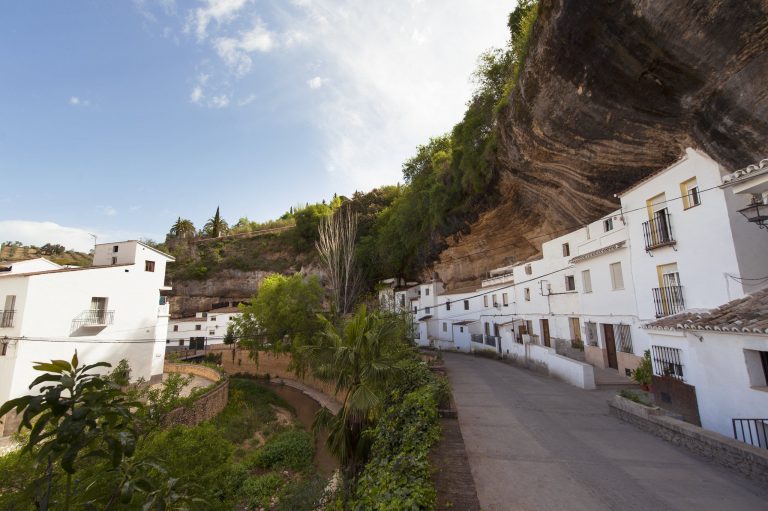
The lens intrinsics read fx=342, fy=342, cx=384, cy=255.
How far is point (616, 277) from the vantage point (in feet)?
48.1

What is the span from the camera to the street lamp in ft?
25.1

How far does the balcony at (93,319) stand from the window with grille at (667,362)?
2511 cm

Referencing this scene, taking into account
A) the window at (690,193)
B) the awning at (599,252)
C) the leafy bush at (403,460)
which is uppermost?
the window at (690,193)

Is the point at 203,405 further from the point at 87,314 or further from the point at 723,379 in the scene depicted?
the point at 723,379

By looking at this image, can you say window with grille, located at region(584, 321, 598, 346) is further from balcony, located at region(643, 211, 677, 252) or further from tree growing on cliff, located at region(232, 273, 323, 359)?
tree growing on cliff, located at region(232, 273, 323, 359)

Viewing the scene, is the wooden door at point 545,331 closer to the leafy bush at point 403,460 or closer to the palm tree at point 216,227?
the leafy bush at point 403,460

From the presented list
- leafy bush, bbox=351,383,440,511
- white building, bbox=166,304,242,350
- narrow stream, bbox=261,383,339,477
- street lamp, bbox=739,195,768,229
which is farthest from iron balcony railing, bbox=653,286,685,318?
white building, bbox=166,304,242,350

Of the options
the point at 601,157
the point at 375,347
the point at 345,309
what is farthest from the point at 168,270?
the point at 601,157

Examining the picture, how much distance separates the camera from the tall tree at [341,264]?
34.4m

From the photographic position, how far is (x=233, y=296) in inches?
1908

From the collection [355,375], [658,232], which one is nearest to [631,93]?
[658,232]

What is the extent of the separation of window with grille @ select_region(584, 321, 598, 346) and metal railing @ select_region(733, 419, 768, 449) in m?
9.50

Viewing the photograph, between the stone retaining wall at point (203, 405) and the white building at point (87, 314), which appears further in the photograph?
the white building at point (87, 314)

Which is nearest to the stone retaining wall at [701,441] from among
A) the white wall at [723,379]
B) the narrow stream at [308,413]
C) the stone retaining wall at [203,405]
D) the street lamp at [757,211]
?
the white wall at [723,379]
